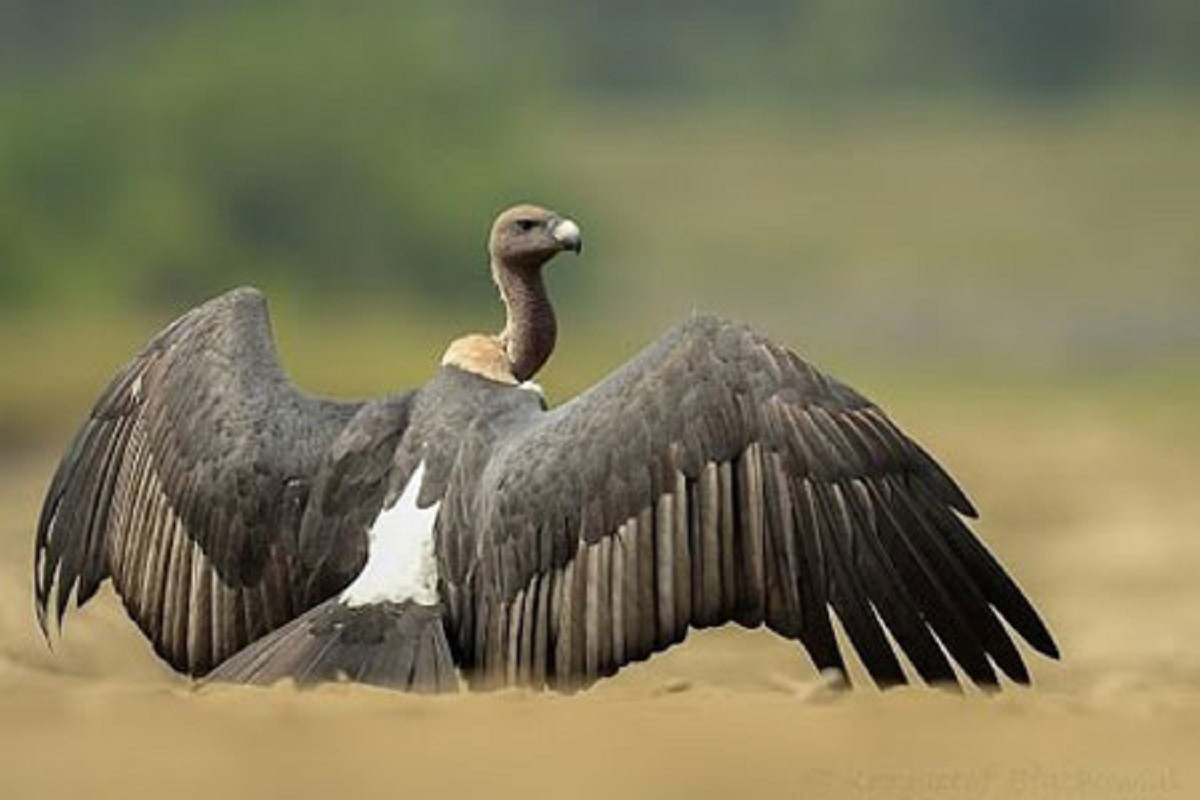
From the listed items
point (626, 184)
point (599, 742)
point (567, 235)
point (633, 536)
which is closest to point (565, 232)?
point (567, 235)

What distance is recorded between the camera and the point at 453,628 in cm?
1013

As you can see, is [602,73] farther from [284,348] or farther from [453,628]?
[453,628]

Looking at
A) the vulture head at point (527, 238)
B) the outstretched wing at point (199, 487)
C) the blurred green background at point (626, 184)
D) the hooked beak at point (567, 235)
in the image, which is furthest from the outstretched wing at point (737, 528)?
the blurred green background at point (626, 184)

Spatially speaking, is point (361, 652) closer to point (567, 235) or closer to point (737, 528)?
point (737, 528)

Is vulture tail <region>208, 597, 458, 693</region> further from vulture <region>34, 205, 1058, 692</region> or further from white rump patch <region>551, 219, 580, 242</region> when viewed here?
white rump patch <region>551, 219, 580, 242</region>

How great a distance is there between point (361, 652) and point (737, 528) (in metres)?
1.12

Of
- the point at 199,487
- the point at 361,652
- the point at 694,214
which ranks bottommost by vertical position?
the point at 361,652

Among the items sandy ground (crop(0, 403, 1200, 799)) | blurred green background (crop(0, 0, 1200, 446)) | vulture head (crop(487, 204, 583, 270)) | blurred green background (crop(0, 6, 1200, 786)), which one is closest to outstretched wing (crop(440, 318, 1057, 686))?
sandy ground (crop(0, 403, 1200, 799))

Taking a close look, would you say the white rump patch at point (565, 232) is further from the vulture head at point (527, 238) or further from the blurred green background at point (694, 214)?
the blurred green background at point (694, 214)

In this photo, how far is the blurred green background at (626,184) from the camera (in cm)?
4600

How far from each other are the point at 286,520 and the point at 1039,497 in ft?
54.1

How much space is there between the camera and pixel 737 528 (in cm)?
990

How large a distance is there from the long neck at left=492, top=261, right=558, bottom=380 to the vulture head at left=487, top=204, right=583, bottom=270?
0.11 feet

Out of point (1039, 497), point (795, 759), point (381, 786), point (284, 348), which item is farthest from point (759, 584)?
point (284, 348)
